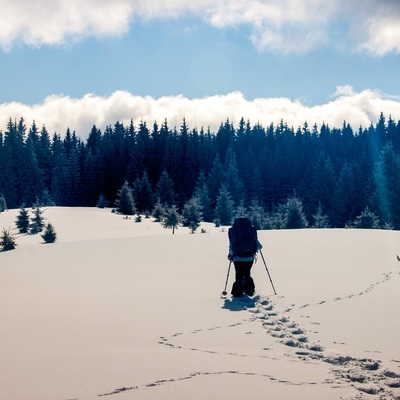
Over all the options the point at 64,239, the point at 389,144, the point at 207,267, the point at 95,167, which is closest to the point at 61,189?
the point at 95,167

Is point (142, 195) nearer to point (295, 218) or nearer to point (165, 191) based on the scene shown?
point (165, 191)

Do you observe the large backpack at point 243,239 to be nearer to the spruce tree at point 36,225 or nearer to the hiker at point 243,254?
the hiker at point 243,254

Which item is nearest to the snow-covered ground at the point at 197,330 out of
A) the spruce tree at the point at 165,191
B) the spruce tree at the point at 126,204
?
the spruce tree at the point at 126,204

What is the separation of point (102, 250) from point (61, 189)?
71296 millimetres

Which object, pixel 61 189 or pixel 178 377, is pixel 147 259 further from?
pixel 61 189

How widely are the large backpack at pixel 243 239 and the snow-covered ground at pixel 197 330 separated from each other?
95 cm

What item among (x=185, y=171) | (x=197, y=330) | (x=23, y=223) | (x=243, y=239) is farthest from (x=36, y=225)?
(x=185, y=171)

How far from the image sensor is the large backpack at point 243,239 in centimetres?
924

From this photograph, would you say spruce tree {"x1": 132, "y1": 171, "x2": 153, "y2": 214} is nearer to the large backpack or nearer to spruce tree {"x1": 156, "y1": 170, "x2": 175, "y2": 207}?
spruce tree {"x1": 156, "y1": 170, "x2": 175, "y2": 207}

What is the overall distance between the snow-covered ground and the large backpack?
95cm

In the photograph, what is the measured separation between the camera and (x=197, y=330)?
20.9ft

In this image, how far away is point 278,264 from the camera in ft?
42.0

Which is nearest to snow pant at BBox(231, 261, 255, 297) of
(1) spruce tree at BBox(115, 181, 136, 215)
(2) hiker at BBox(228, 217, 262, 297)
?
(2) hiker at BBox(228, 217, 262, 297)

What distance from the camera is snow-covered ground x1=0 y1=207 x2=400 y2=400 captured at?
425cm
